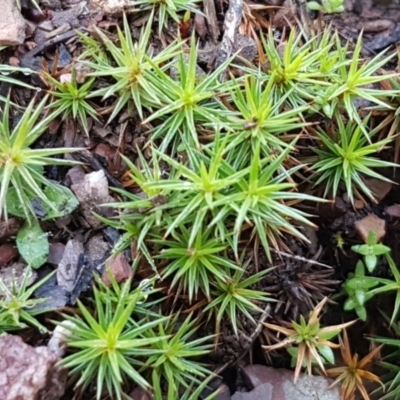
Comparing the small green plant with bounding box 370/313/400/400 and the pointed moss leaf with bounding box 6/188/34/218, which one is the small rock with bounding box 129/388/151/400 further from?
the small green plant with bounding box 370/313/400/400

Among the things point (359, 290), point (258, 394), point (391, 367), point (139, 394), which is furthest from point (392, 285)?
point (139, 394)

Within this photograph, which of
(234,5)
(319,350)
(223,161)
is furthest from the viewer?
(234,5)

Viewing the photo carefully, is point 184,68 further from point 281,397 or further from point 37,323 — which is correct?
point 281,397

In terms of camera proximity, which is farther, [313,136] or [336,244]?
[336,244]

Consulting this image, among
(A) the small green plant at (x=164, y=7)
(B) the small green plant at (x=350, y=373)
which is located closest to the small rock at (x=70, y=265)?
(A) the small green plant at (x=164, y=7)

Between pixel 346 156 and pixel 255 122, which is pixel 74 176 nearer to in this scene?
pixel 255 122

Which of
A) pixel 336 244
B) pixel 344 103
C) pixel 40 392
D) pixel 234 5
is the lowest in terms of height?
pixel 40 392

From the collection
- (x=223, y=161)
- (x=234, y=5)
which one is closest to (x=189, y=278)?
(x=223, y=161)
